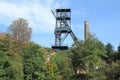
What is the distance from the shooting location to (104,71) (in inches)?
2483

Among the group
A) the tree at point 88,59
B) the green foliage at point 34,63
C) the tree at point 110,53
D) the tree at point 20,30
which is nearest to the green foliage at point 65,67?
the tree at point 88,59

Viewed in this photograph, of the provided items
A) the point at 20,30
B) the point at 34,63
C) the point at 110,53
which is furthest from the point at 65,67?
the point at 20,30

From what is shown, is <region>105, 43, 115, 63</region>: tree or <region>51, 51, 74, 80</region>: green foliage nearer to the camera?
<region>51, 51, 74, 80</region>: green foliage

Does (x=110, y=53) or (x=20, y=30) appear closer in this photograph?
(x=110, y=53)

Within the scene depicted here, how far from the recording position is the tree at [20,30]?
87625 millimetres

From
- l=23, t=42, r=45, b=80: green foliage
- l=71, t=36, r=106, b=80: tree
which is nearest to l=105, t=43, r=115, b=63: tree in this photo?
l=71, t=36, r=106, b=80: tree

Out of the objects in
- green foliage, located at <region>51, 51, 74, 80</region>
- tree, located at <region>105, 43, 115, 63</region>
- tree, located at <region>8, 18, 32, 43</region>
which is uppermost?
tree, located at <region>8, 18, 32, 43</region>

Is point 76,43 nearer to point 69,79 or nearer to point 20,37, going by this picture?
point 69,79

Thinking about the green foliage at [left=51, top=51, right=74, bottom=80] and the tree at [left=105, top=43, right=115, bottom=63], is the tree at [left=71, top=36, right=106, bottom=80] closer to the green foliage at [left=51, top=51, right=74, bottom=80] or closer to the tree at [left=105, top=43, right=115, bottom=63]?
the green foliage at [left=51, top=51, right=74, bottom=80]

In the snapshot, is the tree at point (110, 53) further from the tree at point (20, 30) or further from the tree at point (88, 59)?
the tree at point (20, 30)

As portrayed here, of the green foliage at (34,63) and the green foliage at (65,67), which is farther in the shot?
the green foliage at (65,67)

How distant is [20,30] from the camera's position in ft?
291

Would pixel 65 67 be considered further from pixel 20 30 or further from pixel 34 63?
pixel 20 30

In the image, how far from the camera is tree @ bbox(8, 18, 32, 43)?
87.6 meters
